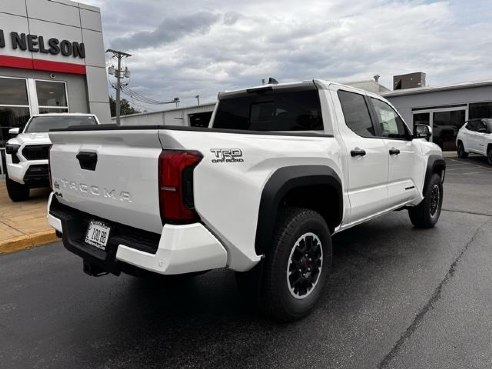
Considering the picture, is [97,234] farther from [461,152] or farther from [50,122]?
[461,152]

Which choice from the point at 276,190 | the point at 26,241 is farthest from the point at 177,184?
the point at 26,241

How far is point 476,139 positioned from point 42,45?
15954 millimetres

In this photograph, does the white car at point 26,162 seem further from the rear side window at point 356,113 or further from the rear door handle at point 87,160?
the rear side window at point 356,113

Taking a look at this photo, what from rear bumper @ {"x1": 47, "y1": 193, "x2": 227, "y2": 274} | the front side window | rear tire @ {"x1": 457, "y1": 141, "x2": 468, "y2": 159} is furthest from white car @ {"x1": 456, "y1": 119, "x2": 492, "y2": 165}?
rear bumper @ {"x1": 47, "y1": 193, "x2": 227, "y2": 274}

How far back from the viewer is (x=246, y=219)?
2447mm

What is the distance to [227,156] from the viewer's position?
7.68 ft

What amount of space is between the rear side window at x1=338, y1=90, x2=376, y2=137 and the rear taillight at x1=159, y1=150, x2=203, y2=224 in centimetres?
203

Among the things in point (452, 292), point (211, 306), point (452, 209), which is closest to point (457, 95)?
point (452, 209)

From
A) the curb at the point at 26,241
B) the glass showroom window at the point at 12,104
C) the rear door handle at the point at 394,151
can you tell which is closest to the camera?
the rear door handle at the point at 394,151

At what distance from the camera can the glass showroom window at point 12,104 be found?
1200 centimetres

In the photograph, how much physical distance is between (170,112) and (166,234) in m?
30.9

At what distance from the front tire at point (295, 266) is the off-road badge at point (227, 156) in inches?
26.5

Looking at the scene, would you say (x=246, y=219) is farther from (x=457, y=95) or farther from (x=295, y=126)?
(x=457, y=95)

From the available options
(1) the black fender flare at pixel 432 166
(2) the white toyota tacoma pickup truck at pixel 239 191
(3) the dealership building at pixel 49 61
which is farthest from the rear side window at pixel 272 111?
(3) the dealership building at pixel 49 61
